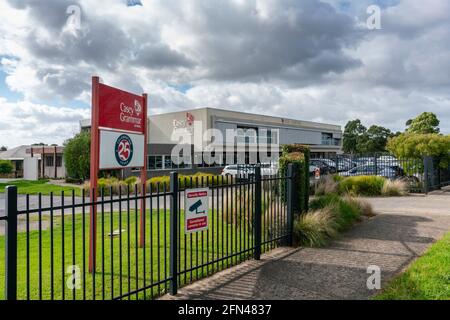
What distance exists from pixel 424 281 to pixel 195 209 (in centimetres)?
332

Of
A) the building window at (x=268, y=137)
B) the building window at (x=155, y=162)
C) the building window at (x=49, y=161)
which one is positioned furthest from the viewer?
the building window at (x=268, y=137)

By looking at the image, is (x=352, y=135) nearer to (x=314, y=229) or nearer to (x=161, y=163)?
(x=161, y=163)

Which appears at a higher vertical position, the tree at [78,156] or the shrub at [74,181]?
the tree at [78,156]

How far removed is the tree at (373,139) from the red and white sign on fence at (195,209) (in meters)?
72.8

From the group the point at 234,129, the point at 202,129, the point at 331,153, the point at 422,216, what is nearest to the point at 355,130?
the point at 331,153

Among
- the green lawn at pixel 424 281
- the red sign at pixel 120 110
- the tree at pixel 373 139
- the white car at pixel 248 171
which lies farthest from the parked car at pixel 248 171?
the tree at pixel 373 139

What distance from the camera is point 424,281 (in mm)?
5145

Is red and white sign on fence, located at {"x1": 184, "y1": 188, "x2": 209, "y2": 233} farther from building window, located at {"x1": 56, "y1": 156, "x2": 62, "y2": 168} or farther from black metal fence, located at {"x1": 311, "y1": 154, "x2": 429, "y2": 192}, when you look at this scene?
building window, located at {"x1": 56, "y1": 156, "x2": 62, "y2": 168}

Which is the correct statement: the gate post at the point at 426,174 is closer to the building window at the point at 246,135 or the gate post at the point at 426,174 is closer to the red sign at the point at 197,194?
the red sign at the point at 197,194

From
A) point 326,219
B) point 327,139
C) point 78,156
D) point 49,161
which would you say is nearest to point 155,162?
point 78,156

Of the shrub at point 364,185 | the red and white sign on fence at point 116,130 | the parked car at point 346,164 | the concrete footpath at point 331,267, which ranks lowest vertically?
the concrete footpath at point 331,267

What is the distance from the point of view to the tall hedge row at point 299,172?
8750 millimetres

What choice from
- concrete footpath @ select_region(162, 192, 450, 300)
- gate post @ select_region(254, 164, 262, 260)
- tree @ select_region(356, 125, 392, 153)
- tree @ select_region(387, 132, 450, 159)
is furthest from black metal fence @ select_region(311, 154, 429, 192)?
tree @ select_region(356, 125, 392, 153)

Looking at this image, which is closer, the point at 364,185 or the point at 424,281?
the point at 424,281
